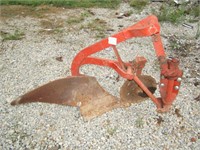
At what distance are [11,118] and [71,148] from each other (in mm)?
959

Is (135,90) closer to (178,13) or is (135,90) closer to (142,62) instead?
(142,62)

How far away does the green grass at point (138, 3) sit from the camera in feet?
24.1

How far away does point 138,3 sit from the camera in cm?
745

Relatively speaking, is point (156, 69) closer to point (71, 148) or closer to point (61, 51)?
point (61, 51)

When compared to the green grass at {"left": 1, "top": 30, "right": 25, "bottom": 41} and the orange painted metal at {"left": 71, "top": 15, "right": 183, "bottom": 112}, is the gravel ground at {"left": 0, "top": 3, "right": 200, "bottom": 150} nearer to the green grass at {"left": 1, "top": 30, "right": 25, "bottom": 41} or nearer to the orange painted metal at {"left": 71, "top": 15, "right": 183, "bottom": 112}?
the green grass at {"left": 1, "top": 30, "right": 25, "bottom": 41}

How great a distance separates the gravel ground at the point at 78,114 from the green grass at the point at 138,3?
5.35ft

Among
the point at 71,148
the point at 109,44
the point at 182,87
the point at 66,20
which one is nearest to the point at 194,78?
the point at 182,87

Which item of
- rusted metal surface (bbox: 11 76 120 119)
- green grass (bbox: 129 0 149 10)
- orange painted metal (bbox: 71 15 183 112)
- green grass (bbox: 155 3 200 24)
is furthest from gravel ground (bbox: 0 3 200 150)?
green grass (bbox: 129 0 149 10)

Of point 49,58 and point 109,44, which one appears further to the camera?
point 49,58

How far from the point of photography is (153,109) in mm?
3963

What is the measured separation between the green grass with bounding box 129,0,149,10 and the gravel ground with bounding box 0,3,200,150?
1629mm

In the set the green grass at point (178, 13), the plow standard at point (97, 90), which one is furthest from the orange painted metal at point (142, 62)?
the green grass at point (178, 13)

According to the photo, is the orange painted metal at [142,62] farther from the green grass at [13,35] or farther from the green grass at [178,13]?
the green grass at [178,13]

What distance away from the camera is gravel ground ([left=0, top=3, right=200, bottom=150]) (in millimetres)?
3535
